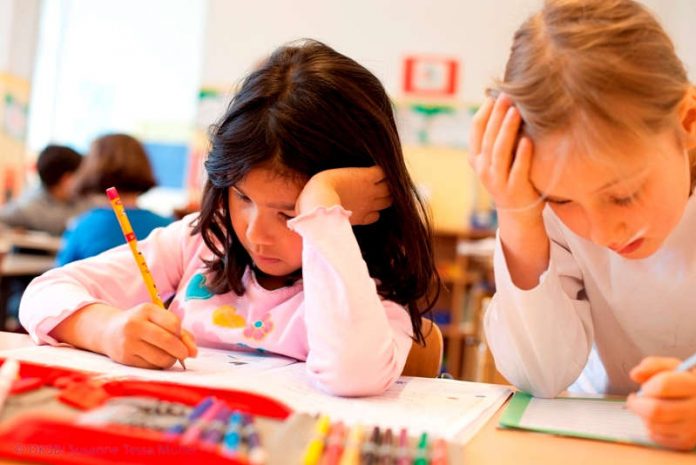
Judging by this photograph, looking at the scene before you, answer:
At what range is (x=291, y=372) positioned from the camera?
3.08 feet

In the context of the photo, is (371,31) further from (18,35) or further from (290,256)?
(290,256)

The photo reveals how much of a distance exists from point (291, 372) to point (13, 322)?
10.2ft

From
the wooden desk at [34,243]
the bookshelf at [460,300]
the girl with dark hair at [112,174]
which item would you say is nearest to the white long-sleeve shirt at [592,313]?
the girl with dark hair at [112,174]

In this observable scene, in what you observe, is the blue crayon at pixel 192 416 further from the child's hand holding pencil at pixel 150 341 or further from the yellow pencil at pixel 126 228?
the yellow pencil at pixel 126 228

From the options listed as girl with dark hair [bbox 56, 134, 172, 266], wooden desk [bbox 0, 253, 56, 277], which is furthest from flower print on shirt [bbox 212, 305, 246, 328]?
wooden desk [bbox 0, 253, 56, 277]

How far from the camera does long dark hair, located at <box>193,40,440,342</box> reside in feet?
3.34

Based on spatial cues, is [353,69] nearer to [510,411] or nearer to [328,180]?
[328,180]

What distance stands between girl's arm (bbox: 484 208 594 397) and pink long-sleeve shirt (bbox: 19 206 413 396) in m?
0.14

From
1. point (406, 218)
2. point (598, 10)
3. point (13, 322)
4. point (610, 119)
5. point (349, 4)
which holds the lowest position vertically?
point (13, 322)

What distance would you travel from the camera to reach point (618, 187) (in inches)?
29.2

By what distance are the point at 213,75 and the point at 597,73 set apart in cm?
464

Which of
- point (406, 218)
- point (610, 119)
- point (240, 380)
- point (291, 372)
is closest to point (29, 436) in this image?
point (240, 380)

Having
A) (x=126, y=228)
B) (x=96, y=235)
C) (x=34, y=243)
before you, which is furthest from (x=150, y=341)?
(x=34, y=243)

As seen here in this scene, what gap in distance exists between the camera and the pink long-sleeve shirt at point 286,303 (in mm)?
871
